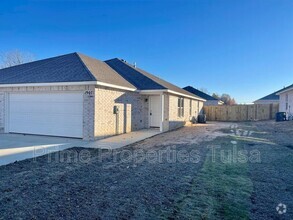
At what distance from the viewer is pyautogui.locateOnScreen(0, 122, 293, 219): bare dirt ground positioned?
11.0 ft

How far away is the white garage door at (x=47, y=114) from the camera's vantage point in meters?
10.6

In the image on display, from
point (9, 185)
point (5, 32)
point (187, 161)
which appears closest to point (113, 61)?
point (5, 32)

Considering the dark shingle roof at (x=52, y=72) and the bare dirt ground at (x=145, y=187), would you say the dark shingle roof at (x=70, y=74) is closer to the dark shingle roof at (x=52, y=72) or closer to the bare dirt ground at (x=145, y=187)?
the dark shingle roof at (x=52, y=72)

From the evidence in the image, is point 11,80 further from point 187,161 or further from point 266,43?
point 266,43

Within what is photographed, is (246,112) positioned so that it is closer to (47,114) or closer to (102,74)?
(102,74)

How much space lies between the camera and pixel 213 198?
3.86m

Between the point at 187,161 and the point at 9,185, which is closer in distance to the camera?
the point at 9,185

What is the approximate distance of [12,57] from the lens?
102 ft

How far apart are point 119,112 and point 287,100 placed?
20.7m

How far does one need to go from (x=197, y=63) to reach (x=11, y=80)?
18.6m

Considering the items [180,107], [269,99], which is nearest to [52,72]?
[180,107]

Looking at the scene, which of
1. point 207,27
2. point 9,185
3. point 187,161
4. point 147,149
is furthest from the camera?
point 207,27

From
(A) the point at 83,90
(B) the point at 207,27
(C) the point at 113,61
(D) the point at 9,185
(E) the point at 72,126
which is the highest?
(B) the point at 207,27

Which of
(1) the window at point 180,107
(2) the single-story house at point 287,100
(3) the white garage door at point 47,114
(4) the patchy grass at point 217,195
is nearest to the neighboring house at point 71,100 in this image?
(3) the white garage door at point 47,114
